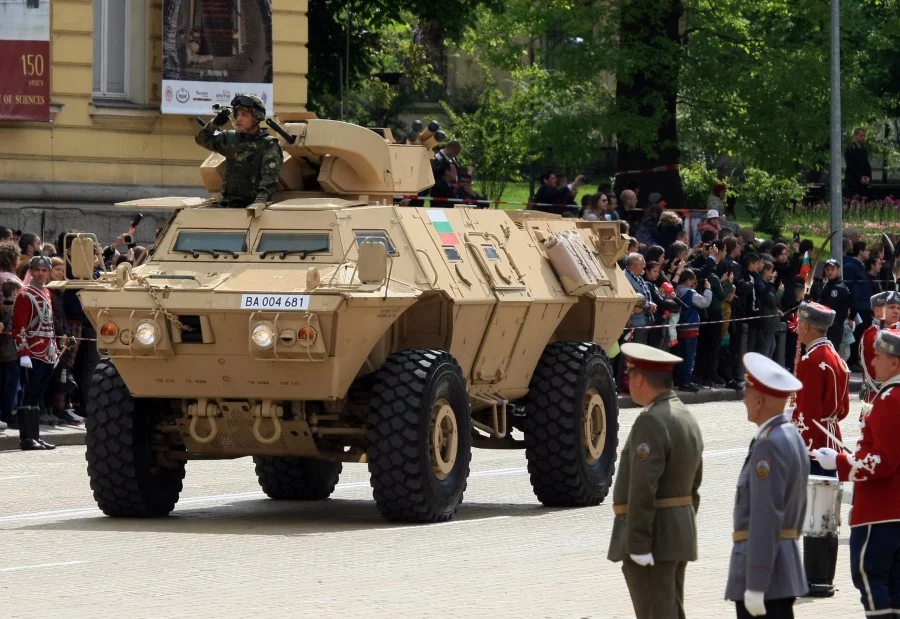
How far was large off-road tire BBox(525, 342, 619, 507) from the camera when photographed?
50.9 feet

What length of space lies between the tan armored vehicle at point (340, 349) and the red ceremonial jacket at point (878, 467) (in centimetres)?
482

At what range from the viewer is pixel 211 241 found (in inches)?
582

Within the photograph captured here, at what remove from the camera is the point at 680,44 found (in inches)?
1294

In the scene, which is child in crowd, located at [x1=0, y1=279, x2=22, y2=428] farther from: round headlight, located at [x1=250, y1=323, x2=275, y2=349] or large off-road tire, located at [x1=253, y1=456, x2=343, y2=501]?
round headlight, located at [x1=250, y1=323, x2=275, y2=349]

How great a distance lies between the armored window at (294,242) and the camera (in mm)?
14531

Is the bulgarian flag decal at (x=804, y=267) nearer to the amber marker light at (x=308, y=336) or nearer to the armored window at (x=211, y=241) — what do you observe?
the armored window at (x=211, y=241)

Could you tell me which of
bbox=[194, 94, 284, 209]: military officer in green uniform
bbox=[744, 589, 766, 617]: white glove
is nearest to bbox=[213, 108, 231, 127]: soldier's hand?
bbox=[194, 94, 284, 209]: military officer in green uniform

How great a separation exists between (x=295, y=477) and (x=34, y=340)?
428cm

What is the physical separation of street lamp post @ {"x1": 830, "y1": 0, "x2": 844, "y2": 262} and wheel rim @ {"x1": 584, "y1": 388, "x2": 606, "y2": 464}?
14914 millimetres

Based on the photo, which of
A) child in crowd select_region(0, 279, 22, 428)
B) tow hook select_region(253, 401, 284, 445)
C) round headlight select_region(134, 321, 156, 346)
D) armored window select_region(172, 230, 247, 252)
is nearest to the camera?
round headlight select_region(134, 321, 156, 346)

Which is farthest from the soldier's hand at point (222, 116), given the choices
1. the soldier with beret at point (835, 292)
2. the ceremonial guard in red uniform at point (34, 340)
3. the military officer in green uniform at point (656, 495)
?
the soldier with beret at point (835, 292)

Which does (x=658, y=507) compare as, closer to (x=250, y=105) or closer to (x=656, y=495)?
(x=656, y=495)

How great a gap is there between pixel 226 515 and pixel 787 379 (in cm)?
773

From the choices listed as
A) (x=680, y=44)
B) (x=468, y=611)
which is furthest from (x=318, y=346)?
(x=680, y=44)
